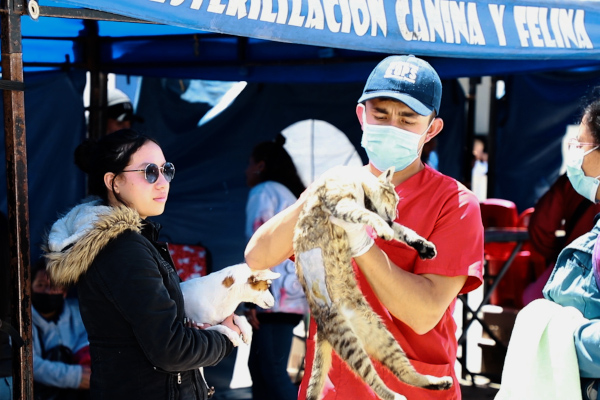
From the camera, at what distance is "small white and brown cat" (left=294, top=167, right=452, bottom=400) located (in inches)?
79.7

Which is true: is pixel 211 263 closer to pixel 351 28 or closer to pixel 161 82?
pixel 161 82

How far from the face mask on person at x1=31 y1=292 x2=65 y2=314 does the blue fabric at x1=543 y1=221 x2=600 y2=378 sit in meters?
3.41

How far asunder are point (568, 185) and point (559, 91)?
4.05 ft

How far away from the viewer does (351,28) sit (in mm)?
3006

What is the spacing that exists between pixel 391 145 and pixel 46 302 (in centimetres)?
338

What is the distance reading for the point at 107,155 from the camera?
2.77 meters

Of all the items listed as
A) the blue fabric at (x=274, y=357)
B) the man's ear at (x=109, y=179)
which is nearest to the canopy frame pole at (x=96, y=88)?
the blue fabric at (x=274, y=357)

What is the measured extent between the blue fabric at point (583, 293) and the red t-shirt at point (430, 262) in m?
0.52

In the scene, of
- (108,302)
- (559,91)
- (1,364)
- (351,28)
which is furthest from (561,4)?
(1,364)

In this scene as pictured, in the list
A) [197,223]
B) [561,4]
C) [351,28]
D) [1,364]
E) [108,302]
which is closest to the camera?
[108,302]

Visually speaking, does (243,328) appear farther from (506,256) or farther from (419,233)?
(506,256)

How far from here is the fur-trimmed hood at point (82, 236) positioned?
2.53m

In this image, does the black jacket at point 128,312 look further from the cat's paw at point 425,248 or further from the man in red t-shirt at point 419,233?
the cat's paw at point 425,248

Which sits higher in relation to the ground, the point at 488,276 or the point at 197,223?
the point at 197,223
